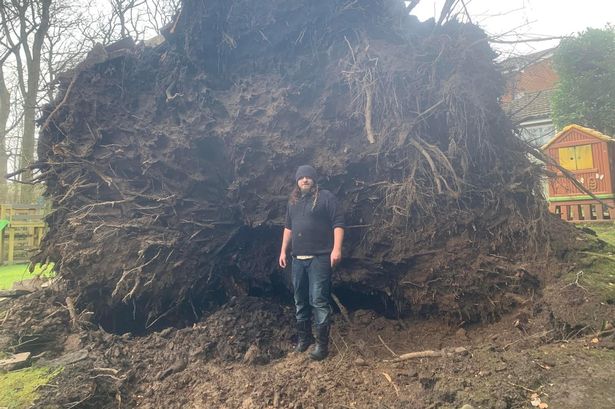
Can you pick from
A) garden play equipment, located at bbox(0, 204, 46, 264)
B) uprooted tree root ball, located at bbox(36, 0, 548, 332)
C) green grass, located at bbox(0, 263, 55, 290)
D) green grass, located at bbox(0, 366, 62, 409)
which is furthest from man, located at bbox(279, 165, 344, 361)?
garden play equipment, located at bbox(0, 204, 46, 264)

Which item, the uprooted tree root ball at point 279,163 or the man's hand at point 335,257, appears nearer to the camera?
the man's hand at point 335,257

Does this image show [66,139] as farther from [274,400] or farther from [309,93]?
[274,400]

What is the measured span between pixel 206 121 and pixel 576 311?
14.4 feet

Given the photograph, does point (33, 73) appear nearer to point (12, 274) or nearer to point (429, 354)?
point (12, 274)

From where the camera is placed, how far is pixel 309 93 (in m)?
5.13

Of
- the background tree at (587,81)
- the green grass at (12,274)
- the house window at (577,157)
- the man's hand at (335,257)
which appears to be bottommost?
the green grass at (12,274)

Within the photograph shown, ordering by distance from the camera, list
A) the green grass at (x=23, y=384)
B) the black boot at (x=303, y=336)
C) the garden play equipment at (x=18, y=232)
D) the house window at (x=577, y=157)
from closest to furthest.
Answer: the green grass at (x=23, y=384) → the black boot at (x=303, y=336) → the house window at (x=577, y=157) → the garden play equipment at (x=18, y=232)

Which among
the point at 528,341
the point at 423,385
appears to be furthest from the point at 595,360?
the point at 423,385

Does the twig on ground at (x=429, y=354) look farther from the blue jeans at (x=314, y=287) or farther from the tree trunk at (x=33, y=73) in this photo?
the tree trunk at (x=33, y=73)

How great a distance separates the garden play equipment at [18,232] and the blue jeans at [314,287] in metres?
11.8

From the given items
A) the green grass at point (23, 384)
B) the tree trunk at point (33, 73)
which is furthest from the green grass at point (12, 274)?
the green grass at point (23, 384)

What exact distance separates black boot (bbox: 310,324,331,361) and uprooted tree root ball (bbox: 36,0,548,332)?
33.0 inches

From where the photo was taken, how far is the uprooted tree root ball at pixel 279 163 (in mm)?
4465

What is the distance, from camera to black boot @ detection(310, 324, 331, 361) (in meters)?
4.08
